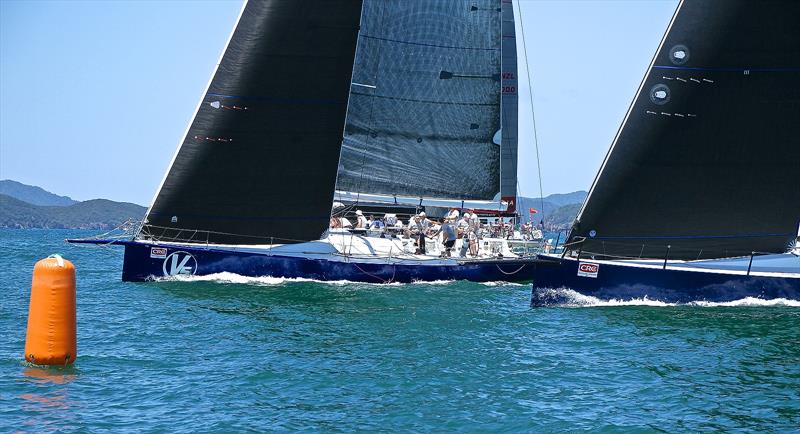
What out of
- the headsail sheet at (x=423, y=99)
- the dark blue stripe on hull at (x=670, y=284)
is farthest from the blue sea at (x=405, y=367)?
the headsail sheet at (x=423, y=99)

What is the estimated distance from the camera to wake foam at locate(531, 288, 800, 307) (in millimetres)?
21938

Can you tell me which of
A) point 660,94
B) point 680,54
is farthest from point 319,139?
point 680,54

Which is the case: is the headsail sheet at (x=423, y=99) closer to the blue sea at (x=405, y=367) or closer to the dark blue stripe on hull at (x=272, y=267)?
the dark blue stripe on hull at (x=272, y=267)

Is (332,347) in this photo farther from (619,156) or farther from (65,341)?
(619,156)

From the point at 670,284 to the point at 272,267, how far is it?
11.7 metres

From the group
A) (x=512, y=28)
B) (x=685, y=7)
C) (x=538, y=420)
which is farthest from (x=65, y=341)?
(x=512, y=28)

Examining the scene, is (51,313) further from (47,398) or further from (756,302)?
(756,302)

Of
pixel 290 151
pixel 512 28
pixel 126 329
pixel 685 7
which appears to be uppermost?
pixel 512 28

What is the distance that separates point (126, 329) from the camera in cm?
1991

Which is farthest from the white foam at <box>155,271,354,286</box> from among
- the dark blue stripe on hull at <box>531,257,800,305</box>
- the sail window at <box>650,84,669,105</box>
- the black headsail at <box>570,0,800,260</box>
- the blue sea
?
the sail window at <box>650,84,669,105</box>

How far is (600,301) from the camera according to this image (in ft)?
73.7

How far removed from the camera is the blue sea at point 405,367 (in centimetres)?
1282

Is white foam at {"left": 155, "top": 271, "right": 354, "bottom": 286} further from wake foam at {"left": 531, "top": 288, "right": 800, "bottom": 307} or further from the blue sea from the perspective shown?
wake foam at {"left": 531, "top": 288, "right": 800, "bottom": 307}

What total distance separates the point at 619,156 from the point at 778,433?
10669 mm
